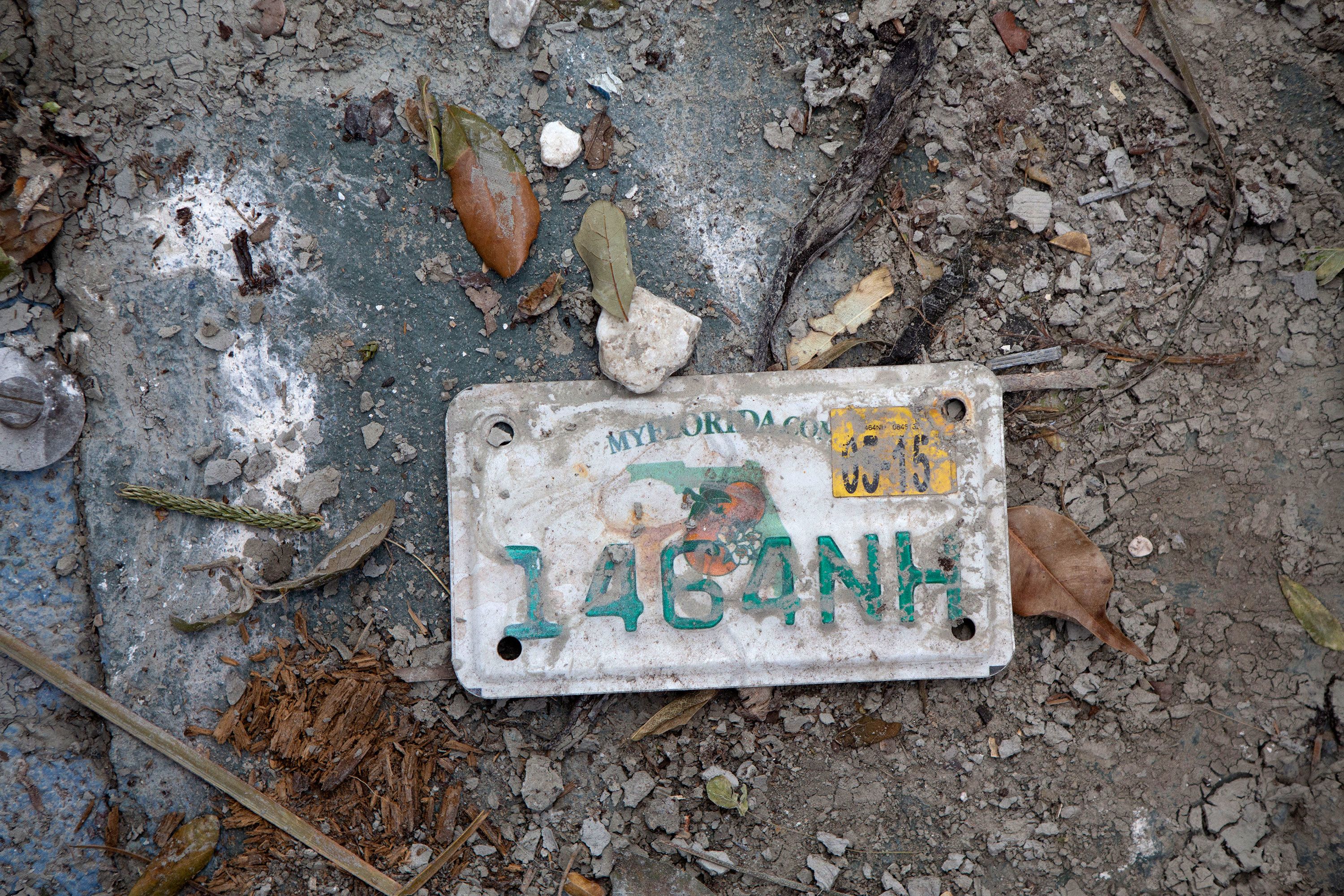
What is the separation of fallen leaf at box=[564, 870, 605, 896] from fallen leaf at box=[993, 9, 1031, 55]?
2.12 meters

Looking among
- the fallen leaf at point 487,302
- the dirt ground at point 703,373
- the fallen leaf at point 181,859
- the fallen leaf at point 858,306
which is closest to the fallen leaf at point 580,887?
the dirt ground at point 703,373

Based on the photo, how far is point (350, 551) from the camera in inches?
66.6

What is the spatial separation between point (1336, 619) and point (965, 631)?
2.72 feet

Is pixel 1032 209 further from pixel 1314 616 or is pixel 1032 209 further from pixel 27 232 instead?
pixel 27 232

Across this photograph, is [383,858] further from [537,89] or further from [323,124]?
[537,89]

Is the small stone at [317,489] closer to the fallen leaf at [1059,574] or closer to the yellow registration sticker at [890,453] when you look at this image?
the yellow registration sticker at [890,453]

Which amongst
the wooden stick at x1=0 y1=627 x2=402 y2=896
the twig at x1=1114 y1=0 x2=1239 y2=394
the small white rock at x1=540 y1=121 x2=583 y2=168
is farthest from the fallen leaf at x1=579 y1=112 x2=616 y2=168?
the wooden stick at x1=0 y1=627 x2=402 y2=896

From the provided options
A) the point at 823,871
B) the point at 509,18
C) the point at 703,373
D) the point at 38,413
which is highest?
the point at 509,18

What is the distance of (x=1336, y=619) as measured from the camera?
5.54 ft

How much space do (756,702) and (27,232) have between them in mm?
1926

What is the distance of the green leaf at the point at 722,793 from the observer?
1704mm

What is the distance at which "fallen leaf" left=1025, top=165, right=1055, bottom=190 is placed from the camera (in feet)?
5.72

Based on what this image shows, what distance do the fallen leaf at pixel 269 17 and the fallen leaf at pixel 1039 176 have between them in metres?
1.75

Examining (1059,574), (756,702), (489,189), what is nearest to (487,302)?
(489,189)
